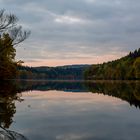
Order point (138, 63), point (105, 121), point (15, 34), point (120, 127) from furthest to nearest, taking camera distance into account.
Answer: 1. point (138, 63)
2. point (15, 34)
3. point (105, 121)
4. point (120, 127)

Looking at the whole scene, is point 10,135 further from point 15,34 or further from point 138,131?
point 15,34

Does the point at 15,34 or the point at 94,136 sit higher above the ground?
the point at 15,34

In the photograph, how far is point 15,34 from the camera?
4466 centimetres

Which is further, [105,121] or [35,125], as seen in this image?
[105,121]

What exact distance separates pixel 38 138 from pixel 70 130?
2.48 metres

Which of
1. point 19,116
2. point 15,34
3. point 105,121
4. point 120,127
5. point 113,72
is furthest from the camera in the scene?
point 113,72

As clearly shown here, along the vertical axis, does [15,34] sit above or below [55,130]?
above

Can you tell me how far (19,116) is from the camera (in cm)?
2305

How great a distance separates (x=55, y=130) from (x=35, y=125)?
2088 mm

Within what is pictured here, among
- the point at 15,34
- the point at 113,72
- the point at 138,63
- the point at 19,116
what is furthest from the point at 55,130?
the point at 113,72

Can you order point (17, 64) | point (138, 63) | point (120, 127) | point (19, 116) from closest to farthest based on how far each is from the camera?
point (120, 127)
point (19, 116)
point (17, 64)
point (138, 63)

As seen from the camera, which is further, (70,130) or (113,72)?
(113,72)

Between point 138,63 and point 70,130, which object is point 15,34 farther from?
point 138,63

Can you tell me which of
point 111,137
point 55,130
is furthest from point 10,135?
point 111,137
